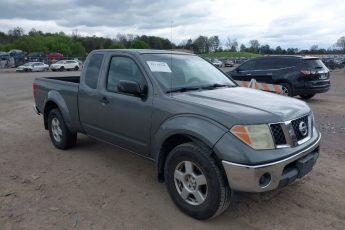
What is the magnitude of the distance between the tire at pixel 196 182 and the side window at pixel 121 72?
4.02ft

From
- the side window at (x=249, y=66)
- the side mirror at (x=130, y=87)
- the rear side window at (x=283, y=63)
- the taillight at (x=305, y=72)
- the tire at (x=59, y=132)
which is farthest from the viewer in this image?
the side window at (x=249, y=66)

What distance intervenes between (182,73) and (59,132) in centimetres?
278

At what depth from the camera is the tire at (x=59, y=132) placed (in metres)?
6.09

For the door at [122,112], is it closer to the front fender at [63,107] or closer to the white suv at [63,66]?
the front fender at [63,107]

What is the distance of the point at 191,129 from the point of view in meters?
3.63

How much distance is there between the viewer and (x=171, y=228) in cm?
358

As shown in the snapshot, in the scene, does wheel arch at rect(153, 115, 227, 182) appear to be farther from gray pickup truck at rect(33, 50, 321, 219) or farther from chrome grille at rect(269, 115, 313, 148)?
chrome grille at rect(269, 115, 313, 148)

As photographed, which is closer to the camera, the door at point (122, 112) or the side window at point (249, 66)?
the door at point (122, 112)

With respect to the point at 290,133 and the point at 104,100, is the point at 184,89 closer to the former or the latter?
the point at 104,100

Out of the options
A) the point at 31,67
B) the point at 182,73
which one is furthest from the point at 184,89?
the point at 31,67

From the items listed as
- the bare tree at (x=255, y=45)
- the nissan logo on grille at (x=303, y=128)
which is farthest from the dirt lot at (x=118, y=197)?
the bare tree at (x=255, y=45)

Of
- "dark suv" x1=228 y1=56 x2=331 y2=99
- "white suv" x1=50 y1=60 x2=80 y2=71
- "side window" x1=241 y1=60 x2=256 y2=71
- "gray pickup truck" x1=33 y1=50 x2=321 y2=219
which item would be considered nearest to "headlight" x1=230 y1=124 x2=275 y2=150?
"gray pickup truck" x1=33 y1=50 x2=321 y2=219

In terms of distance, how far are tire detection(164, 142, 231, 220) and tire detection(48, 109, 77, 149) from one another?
2761 millimetres

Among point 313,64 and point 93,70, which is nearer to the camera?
point 93,70
